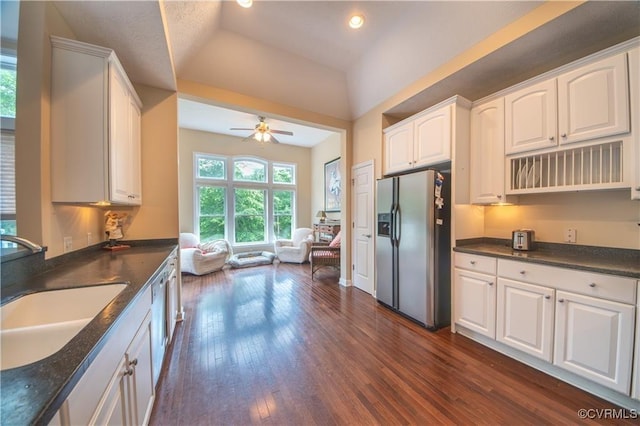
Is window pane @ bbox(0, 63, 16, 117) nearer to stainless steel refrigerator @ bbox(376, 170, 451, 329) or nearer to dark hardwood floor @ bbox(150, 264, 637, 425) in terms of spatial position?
dark hardwood floor @ bbox(150, 264, 637, 425)

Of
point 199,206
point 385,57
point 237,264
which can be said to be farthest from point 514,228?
point 199,206

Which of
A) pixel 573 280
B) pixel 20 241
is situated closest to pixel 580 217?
pixel 573 280

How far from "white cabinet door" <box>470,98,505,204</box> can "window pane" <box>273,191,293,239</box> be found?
4991 millimetres

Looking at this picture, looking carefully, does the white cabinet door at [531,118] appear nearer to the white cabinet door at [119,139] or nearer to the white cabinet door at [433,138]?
the white cabinet door at [433,138]

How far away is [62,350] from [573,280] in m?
2.77

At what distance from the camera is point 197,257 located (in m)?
4.47

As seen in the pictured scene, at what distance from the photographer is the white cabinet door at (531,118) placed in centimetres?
196

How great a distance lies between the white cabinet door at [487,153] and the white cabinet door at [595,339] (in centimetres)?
104

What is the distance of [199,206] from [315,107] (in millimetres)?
3854

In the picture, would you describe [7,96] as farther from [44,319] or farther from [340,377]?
[340,377]

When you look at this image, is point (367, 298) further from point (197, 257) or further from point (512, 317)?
point (197, 257)

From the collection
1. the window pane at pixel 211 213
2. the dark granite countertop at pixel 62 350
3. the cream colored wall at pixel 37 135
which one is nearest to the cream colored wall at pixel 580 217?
the dark granite countertop at pixel 62 350

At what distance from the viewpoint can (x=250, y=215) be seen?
627cm

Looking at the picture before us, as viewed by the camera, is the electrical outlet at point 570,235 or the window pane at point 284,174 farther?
the window pane at point 284,174
